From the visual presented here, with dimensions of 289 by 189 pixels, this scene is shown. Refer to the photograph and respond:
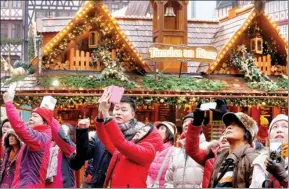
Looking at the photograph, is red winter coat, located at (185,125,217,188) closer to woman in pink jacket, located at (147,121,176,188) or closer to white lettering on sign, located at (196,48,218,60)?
woman in pink jacket, located at (147,121,176,188)

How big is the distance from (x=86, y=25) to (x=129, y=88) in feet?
7.50

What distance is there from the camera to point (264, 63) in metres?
20.9

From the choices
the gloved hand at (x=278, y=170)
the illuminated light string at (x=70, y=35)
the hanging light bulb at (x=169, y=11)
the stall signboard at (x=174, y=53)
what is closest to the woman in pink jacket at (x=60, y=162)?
the gloved hand at (x=278, y=170)

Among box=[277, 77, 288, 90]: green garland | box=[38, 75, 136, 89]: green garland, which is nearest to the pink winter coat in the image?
box=[38, 75, 136, 89]: green garland

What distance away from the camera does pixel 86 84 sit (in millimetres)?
18391

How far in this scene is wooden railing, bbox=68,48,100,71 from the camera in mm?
19312

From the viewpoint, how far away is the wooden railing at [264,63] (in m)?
20.8

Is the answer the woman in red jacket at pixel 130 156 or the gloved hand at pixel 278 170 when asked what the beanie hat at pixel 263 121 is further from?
the gloved hand at pixel 278 170

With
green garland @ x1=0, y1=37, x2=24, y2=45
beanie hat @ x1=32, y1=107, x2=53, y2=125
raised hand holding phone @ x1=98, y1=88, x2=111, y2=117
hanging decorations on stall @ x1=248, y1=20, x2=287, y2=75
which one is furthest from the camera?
green garland @ x1=0, y1=37, x2=24, y2=45

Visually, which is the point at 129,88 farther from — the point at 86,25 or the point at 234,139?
the point at 234,139

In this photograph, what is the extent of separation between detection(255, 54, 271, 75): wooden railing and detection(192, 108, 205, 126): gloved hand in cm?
1433

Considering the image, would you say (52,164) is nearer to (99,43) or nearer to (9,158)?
(9,158)

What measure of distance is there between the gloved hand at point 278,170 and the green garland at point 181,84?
13221 mm

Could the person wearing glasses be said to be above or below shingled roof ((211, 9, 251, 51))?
below
